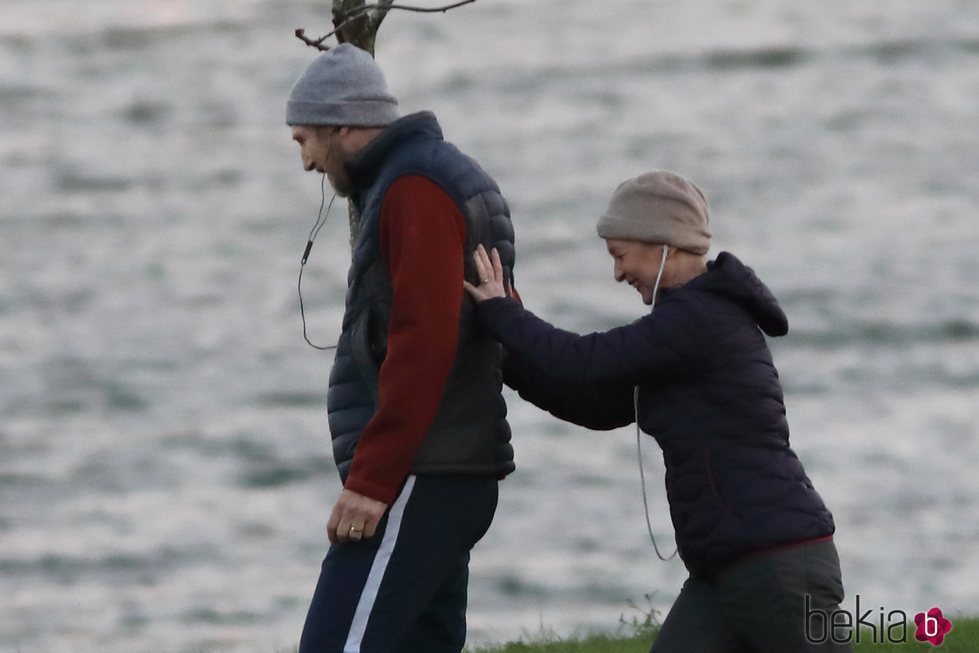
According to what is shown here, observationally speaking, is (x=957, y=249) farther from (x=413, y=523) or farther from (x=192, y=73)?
(x=413, y=523)

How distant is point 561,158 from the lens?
2586 cm

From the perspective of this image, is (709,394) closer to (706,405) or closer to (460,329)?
(706,405)

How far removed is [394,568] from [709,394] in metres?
0.83

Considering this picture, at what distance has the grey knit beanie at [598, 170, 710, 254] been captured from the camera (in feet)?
16.0

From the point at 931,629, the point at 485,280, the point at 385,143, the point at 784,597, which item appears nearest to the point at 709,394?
the point at 784,597

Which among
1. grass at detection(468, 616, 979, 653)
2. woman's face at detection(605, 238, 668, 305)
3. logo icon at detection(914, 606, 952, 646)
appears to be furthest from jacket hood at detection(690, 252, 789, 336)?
logo icon at detection(914, 606, 952, 646)

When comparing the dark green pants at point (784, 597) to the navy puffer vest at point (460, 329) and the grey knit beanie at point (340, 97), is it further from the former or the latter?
the grey knit beanie at point (340, 97)

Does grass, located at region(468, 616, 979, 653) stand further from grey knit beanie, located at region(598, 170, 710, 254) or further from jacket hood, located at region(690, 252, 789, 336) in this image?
grey knit beanie, located at region(598, 170, 710, 254)

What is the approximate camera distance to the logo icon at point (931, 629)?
21.6ft

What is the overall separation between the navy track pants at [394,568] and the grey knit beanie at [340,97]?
2.84 feet

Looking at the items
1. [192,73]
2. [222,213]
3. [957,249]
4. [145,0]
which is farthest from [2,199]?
[957,249]

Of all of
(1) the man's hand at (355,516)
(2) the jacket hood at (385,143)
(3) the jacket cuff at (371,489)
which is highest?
(2) the jacket hood at (385,143)

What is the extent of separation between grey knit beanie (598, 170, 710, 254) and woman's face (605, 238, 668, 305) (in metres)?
0.03

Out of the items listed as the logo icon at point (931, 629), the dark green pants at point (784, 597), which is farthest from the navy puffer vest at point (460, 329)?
the logo icon at point (931, 629)
